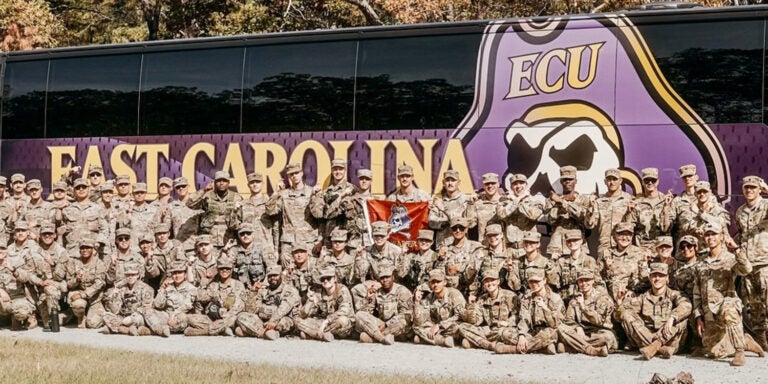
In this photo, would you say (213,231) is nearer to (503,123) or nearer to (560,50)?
(503,123)

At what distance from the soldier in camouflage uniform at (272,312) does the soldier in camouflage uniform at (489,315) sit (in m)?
1.87

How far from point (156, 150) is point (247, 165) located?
4.39 feet

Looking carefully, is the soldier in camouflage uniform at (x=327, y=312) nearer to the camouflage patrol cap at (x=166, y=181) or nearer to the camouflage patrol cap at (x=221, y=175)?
the camouflage patrol cap at (x=221, y=175)

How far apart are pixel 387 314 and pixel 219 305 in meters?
1.90

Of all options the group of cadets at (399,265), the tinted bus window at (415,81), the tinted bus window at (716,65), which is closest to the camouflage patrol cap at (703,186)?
the group of cadets at (399,265)

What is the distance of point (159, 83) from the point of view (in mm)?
13523

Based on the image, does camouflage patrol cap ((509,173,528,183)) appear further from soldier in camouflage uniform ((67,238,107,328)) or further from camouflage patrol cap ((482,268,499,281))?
soldier in camouflage uniform ((67,238,107,328))

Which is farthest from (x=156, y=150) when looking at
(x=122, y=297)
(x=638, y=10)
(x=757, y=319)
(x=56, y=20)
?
(x=56, y=20)

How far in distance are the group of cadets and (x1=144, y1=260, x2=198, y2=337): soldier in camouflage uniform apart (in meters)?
0.02

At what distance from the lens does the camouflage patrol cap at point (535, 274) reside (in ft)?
34.6

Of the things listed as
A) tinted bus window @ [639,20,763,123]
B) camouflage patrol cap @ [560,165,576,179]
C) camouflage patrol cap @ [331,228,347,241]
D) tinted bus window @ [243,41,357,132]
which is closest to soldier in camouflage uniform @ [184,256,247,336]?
camouflage patrol cap @ [331,228,347,241]

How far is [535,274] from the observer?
1060 centimetres

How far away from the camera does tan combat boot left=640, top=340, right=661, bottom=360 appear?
9.70m

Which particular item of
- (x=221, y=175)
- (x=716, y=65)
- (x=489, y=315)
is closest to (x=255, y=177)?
(x=221, y=175)
